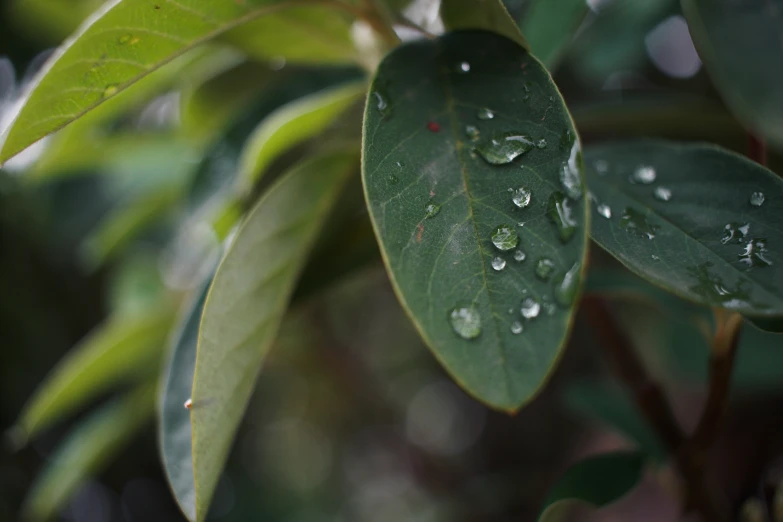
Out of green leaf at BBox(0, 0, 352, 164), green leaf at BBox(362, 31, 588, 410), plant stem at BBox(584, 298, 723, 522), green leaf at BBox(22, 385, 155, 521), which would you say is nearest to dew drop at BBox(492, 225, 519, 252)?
green leaf at BBox(362, 31, 588, 410)

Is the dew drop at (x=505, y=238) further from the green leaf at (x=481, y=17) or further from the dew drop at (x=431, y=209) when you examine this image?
the green leaf at (x=481, y=17)

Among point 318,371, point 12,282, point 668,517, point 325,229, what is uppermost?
point 325,229

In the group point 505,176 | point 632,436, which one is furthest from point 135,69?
point 632,436

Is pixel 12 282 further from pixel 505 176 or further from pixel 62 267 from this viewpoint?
pixel 505 176

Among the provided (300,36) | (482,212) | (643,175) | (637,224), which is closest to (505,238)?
(482,212)

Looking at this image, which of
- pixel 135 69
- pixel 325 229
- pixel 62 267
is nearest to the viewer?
pixel 135 69

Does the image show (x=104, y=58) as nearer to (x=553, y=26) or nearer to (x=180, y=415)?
(x=180, y=415)
